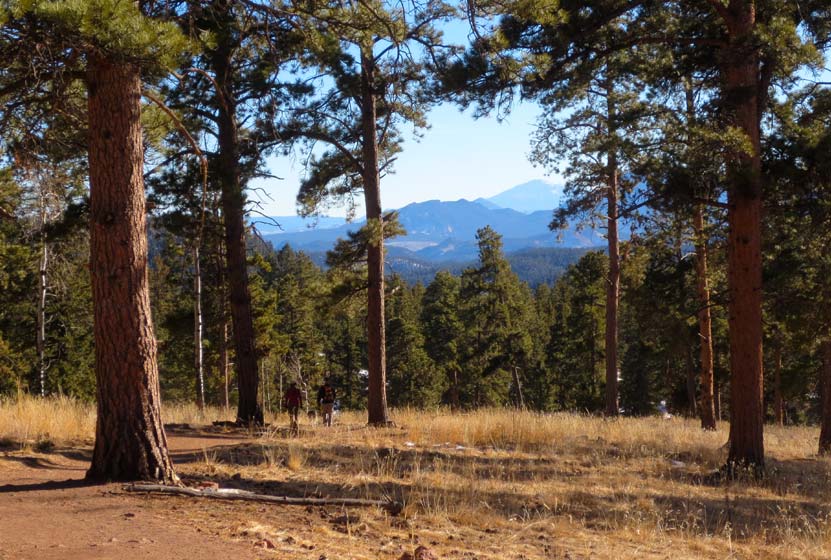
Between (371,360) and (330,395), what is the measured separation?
6.93 ft

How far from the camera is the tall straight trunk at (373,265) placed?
1341cm

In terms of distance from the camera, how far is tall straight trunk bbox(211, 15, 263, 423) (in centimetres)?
1257

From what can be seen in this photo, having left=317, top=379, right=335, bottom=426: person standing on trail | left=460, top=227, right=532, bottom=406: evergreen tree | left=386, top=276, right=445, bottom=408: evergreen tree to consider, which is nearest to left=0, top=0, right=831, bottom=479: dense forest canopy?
left=317, top=379, right=335, bottom=426: person standing on trail

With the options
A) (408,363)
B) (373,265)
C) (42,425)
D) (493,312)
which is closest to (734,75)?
(373,265)

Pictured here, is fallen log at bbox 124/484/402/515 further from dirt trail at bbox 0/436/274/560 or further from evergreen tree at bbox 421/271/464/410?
evergreen tree at bbox 421/271/464/410

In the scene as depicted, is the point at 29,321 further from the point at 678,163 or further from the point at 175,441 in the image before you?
the point at 678,163

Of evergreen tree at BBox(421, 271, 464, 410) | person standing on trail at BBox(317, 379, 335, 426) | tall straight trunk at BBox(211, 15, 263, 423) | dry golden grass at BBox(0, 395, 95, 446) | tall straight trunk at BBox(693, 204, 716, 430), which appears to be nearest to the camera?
dry golden grass at BBox(0, 395, 95, 446)

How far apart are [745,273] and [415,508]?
20.7 ft

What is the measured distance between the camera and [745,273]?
31.4 feet

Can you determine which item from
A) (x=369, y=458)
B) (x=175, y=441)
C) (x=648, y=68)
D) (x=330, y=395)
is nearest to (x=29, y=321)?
(x=330, y=395)

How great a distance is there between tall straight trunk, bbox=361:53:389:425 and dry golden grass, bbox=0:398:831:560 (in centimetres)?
75

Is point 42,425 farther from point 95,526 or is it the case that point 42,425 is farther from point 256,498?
point 95,526

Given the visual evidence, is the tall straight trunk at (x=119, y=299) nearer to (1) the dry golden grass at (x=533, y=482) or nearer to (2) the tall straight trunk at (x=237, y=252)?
(1) the dry golden grass at (x=533, y=482)

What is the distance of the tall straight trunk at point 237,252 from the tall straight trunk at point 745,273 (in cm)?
857
